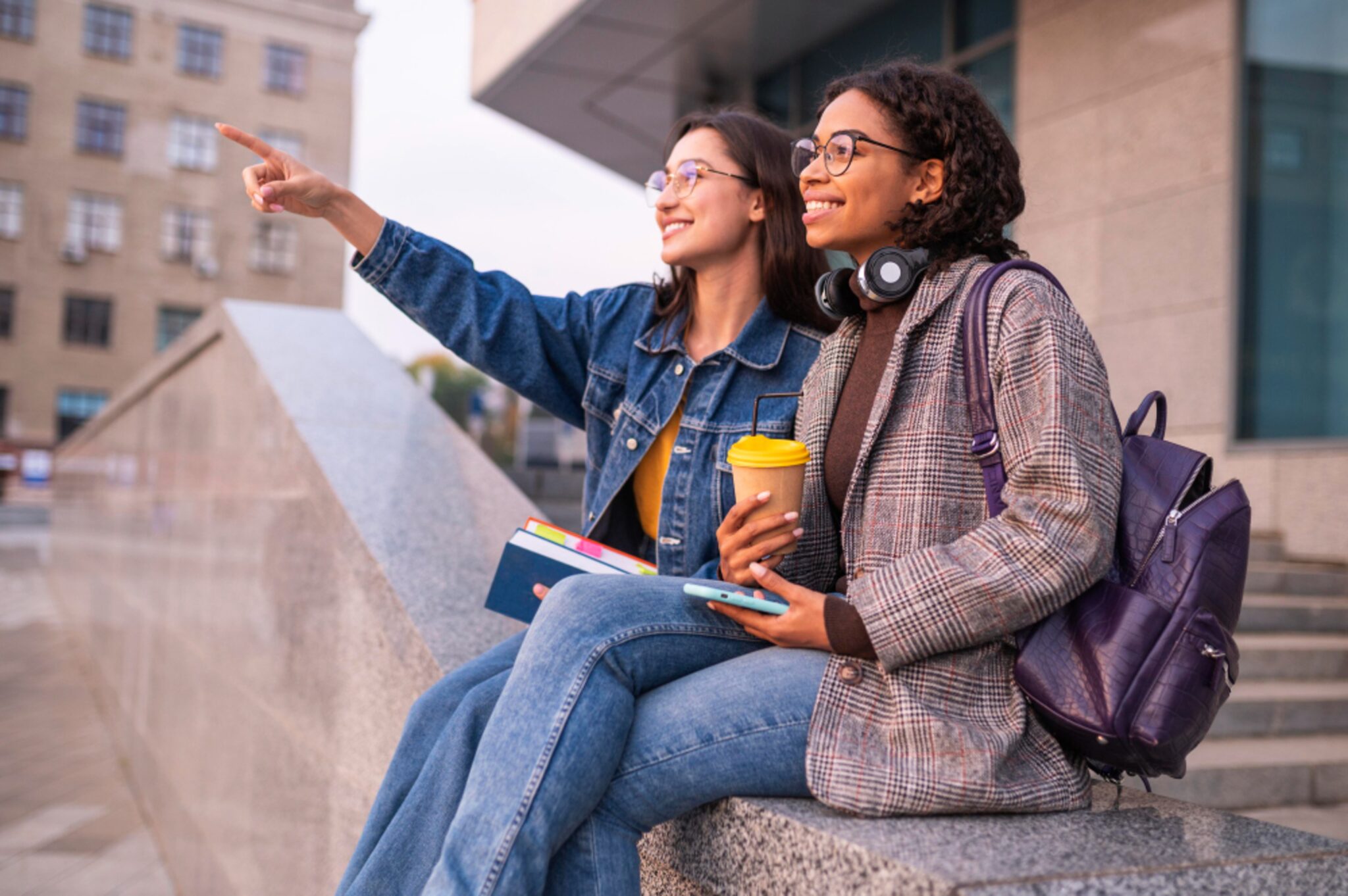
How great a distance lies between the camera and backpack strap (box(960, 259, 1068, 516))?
5.51ft

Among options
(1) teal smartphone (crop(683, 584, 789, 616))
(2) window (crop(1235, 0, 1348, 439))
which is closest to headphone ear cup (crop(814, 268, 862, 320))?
(1) teal smartphone (crop(683, 584, 789, 616))

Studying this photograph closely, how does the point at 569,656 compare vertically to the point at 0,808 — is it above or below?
above

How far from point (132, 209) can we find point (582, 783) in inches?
1672

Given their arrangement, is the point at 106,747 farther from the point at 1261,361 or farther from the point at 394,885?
the point at 1261,361

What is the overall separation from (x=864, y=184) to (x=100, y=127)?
4296 centimetres

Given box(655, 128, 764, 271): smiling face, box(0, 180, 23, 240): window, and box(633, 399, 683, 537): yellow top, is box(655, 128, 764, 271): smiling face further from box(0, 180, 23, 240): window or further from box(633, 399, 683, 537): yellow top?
box(0, 180, 23, 240): window

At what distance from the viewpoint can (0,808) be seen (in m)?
5.95

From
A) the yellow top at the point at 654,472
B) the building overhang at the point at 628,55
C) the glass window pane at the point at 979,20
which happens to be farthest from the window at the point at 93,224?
the yellow top at the point at 654,472

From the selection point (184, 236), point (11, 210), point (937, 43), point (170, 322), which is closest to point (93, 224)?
point (11, 210)

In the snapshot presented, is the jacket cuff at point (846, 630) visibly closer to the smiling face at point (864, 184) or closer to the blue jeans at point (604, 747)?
the blue jeans at point (604, 747)

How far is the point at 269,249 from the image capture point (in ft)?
127

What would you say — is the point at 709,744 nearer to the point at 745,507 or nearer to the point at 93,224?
the point at 745,507

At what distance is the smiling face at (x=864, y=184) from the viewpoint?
1.98 m

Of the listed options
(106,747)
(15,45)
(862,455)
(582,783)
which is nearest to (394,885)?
(582,783)
